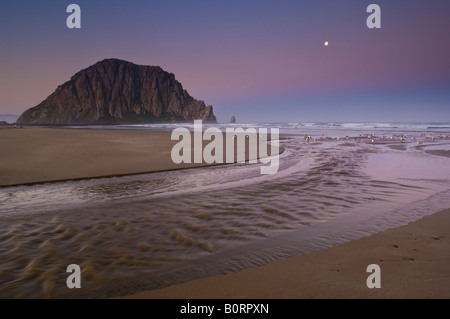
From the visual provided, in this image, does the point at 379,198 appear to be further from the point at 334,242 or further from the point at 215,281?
the point at 215,281

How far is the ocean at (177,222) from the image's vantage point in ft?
A: 12.1

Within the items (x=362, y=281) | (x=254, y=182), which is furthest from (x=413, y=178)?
(x=362, y=281)

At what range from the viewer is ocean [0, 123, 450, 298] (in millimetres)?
3691

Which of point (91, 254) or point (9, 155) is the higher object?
point (9, 155)

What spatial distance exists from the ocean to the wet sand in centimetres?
25

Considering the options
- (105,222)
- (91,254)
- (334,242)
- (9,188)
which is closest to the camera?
(91,254)

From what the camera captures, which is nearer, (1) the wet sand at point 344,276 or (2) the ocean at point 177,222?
(1) the wet sand at point 344,276

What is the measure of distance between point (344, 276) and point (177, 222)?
11.5 ft

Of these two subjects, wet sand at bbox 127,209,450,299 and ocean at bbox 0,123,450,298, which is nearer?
wet sand at bbox 127,209,450,299

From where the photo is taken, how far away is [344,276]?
3.43 metres

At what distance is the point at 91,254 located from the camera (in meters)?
4.24

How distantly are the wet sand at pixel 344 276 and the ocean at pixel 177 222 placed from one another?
0.83 feet

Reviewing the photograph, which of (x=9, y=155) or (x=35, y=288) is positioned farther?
(x=9, y=155)
